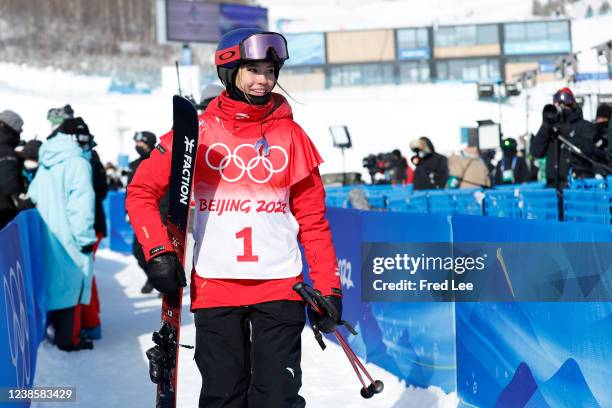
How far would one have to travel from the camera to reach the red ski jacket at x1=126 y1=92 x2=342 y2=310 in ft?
12.2

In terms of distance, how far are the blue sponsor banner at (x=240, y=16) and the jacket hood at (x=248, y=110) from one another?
4366cm

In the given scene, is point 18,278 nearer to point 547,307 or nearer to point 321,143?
point 547,307

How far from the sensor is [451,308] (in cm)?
562

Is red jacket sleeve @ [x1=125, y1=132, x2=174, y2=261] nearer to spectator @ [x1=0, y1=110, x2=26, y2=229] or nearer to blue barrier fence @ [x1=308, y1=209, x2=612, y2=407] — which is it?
blue barrier fence @ [x1=308, y1=209, x2=612, y2=407]

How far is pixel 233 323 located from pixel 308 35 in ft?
253

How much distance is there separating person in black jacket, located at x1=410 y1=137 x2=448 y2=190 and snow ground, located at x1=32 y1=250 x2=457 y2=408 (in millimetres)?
3961

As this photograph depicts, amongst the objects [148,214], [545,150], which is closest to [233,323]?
[148,214]

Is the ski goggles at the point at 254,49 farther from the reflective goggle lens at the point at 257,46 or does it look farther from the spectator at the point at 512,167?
the spectator at the point at 512,167

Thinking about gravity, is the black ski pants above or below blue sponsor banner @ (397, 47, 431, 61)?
below

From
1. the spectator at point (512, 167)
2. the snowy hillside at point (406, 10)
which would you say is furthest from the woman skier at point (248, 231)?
the snowy hillside at point (406, 10)

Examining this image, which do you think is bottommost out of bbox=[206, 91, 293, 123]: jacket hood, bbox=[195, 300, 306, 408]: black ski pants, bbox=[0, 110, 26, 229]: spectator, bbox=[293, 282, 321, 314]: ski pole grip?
bbox=[195, 300, 306, 408]: black ski pants

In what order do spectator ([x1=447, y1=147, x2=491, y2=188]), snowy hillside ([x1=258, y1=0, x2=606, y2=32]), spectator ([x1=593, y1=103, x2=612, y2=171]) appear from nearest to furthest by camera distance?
spectator ([x1=593, y1=103, x2=612, y2=171]) < spectator ([x1=447, y1=147, x2=491, y2=188]) < snowy hillside ([x1=258, y1=0, x2=606, y2=32])

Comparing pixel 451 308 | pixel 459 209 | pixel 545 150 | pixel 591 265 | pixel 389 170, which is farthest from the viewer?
pixel 389 170

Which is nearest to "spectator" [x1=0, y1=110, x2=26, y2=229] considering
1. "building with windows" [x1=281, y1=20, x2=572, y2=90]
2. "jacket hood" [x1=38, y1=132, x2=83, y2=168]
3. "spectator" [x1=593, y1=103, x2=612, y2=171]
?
"jacket hood" [x1=38, y1=132, x2=83, y2=168]
